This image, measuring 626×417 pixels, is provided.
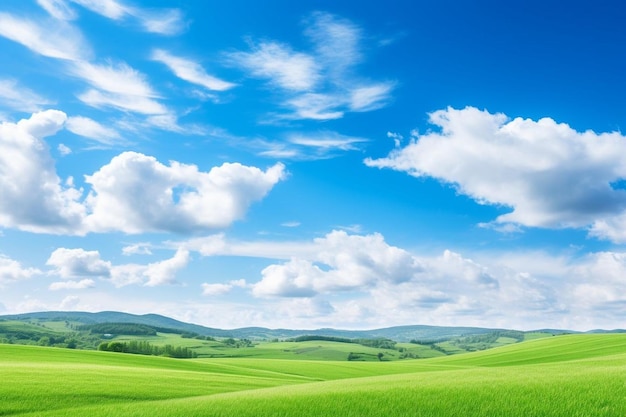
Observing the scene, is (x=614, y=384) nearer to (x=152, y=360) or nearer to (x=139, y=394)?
(x=139, y=394)

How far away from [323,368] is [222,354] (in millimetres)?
108955

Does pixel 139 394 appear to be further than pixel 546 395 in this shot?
Yes

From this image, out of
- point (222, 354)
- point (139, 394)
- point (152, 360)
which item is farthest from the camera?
point (222, 354)

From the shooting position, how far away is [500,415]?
53.7 feet

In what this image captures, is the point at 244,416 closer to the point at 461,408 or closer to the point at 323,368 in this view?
the point at 461,408

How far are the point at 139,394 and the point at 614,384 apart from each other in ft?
66.8

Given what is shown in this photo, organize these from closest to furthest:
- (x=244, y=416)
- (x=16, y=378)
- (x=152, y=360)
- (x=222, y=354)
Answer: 1. (x=244, y=416)
2. (x=16, y=378)
3. (x=152, y=360)
4. (x=222, y=354)

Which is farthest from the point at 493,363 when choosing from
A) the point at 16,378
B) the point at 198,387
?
the point at 16,378

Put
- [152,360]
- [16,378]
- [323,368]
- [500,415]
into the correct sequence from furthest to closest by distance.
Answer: [323,368] → [152,360] → [16,378] → [500,415]

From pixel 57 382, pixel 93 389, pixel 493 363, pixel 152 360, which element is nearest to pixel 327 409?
pixel 93 389

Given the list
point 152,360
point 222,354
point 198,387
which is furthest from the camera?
point 222,354

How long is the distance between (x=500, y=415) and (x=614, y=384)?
552 cm

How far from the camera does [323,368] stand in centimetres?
8238

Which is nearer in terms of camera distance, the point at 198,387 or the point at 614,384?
the point at 614,384
